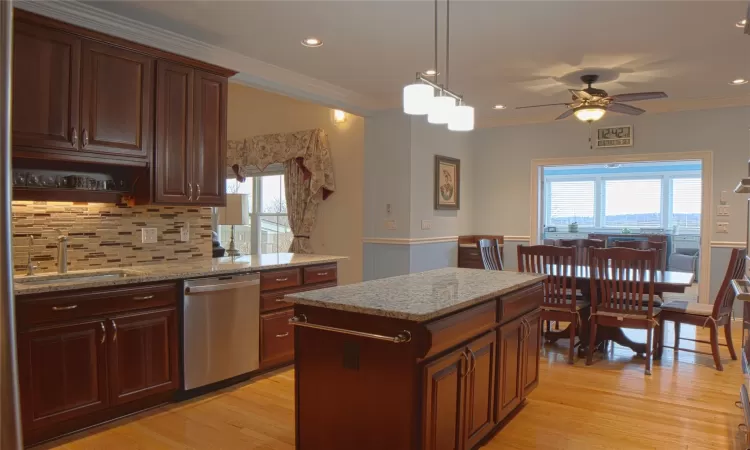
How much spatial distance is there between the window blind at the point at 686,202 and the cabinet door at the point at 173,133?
10.4 meters

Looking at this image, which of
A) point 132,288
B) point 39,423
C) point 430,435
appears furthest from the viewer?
point 132,288

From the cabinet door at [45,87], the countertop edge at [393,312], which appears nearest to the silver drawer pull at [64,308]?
the cabinet door at [45,87]

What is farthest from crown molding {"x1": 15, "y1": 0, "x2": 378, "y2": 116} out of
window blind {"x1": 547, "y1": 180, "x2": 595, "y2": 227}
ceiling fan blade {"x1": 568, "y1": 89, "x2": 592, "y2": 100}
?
window blind {"x1": 547, "y1": 180, "x2": 595, "y2": 227}

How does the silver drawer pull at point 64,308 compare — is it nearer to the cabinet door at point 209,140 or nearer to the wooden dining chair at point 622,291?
the cabinet door at point 209,140

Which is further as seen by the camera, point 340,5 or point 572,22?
point 572,22

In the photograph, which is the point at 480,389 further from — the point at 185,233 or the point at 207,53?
the point at 207,53

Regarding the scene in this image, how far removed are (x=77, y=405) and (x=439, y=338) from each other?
2.10 meters

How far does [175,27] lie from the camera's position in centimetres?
351

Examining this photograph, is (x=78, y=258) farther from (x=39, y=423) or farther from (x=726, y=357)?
(x=726, y=357)

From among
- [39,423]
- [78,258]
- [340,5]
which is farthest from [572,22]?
[39,423]

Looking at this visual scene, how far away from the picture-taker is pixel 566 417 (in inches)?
125

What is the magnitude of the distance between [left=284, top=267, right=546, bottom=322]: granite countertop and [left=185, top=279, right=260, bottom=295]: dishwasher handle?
122 centimetres

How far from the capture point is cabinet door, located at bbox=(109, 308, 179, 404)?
2.99 m

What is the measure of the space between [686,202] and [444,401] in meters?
10.5
